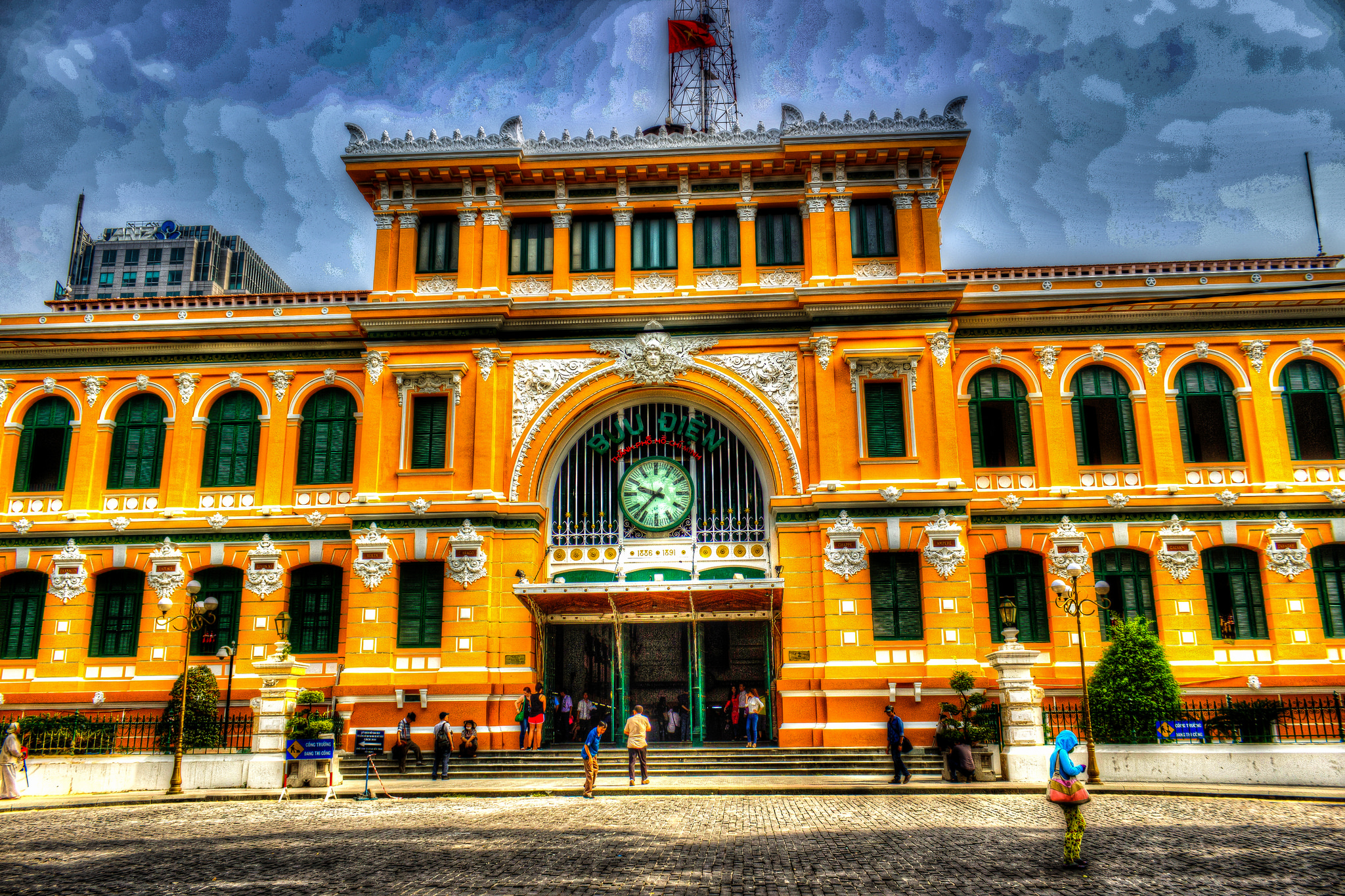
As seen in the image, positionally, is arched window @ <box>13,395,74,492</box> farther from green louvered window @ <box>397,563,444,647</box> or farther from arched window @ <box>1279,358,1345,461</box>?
arched window @ <box>1279,358,1345,461</box>

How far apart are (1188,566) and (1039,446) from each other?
5132 mm

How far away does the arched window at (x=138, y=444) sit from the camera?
3180 cm

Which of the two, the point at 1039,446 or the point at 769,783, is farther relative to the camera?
the point at 1039,446

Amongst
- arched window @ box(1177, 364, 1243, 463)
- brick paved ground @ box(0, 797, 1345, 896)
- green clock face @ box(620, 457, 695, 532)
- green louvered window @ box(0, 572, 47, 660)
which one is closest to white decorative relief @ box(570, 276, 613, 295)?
green clock face @ box(620, 457, 695, 532)

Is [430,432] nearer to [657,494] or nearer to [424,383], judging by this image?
[424,383]

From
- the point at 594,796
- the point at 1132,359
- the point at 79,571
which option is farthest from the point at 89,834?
the point at 1132,359

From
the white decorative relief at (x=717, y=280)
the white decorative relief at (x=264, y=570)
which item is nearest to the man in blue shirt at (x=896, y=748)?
the white decorative relief at (x=717, y=280)

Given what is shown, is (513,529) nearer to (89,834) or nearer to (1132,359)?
(89,834)

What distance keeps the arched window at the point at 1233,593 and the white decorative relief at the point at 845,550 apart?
989 cm

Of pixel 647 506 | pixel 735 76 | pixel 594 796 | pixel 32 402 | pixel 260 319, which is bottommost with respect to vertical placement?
pixel 594 796

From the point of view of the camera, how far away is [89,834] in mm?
16844

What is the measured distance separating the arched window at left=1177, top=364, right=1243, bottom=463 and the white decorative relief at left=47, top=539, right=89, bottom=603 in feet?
105

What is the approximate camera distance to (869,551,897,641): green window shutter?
2795 centimetres

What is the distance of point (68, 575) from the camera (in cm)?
3073
